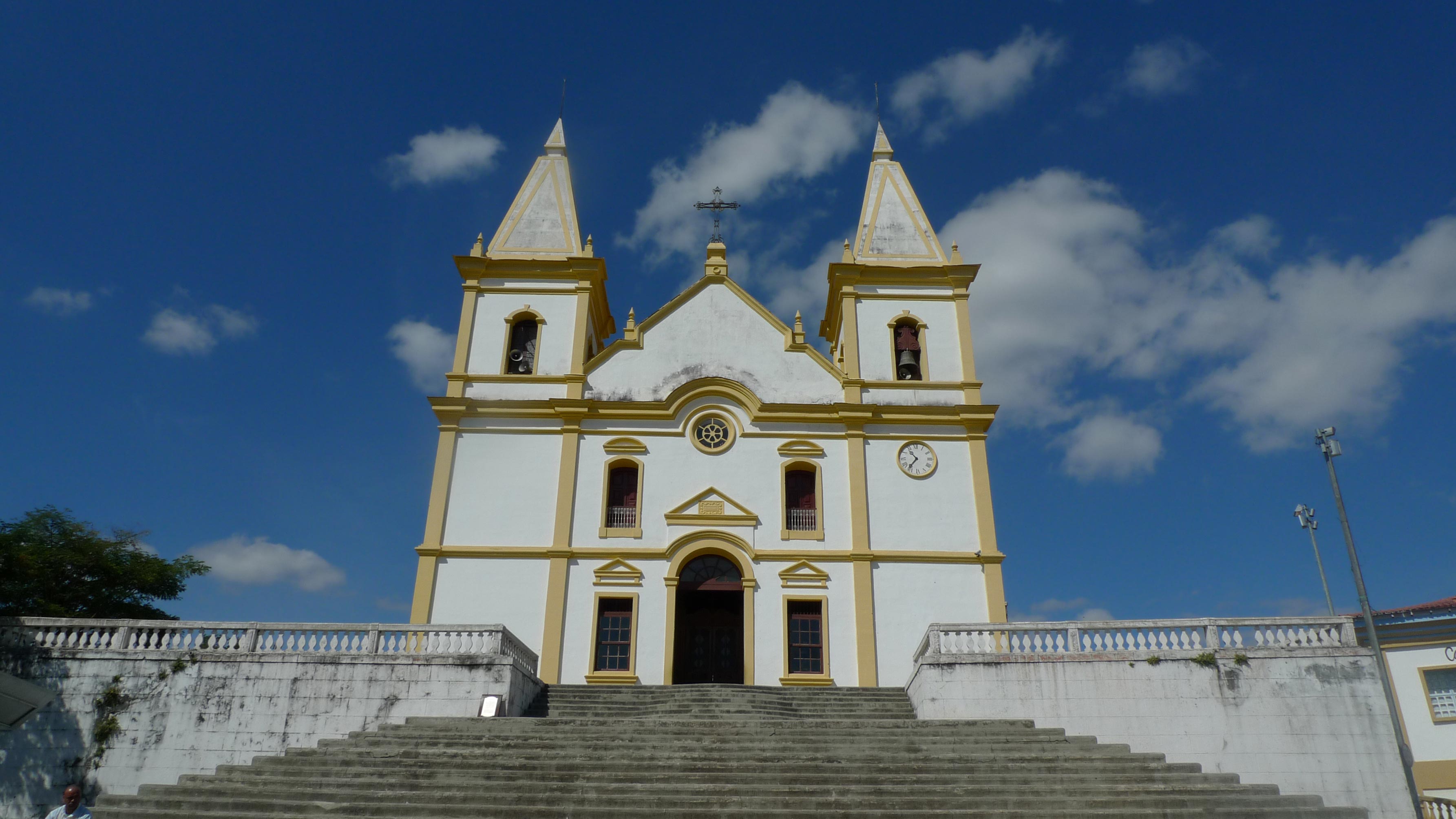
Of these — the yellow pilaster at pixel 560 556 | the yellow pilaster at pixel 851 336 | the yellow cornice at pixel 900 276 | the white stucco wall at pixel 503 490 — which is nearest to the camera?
the yellow pilaster at pixel 560 556

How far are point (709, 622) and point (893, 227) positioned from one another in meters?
10.9

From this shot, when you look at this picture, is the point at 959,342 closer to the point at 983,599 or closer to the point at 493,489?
the point at 983,599

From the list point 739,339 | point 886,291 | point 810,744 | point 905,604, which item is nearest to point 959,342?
point 886,291

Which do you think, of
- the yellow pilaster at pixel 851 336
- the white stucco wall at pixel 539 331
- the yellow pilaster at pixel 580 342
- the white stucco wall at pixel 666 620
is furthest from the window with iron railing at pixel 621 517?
the yellow pilaster at pixel 851 336

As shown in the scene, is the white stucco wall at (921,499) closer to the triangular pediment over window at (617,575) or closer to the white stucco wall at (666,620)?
the white stucco wall at (666,620)

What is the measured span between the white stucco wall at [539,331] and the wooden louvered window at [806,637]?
7.48 m

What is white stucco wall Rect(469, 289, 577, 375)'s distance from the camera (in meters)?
20.3

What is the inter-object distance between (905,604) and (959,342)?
6.42 m

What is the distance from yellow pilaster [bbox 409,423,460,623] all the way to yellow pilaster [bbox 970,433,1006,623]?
36.3 ft

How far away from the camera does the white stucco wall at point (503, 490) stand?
60.2 ft

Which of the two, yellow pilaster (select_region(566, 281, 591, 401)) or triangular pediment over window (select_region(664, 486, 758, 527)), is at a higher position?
yellow pilaster (select_region(566, 281, 591, 401))

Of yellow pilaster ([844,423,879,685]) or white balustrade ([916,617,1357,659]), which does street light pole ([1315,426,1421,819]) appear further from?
yellow pilaster ([844,423,879,685])

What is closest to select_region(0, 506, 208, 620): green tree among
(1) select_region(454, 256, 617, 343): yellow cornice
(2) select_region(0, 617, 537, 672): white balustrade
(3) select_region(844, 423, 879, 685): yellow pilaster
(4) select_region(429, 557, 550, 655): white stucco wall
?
(2) select_region(0, 617, 537, 672): white balustrade

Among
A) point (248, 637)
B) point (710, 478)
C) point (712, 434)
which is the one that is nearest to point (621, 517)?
point (710, 478)
